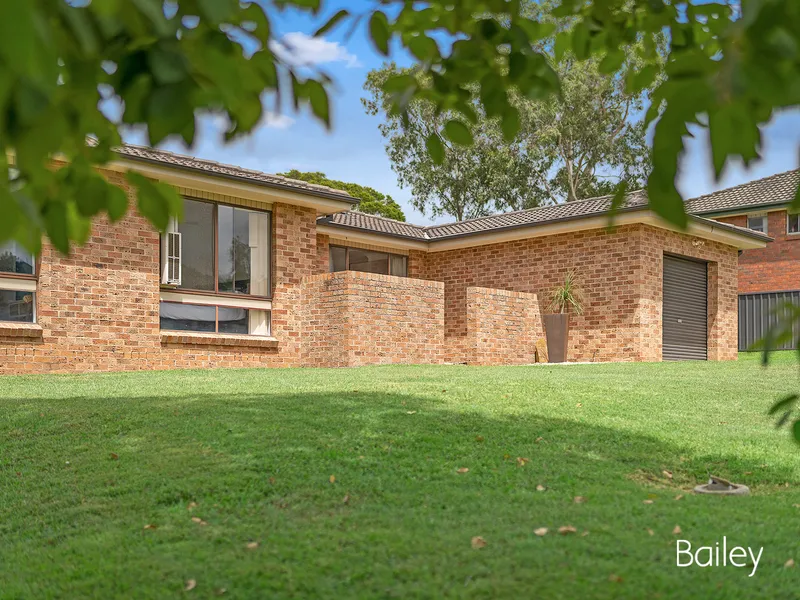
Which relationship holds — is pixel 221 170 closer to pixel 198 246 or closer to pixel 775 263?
pixel 198 246

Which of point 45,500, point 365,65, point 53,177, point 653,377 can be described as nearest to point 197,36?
point 53,177

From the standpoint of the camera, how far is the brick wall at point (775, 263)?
2592 cm

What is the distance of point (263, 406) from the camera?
7496mm

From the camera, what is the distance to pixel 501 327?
56.0 feet

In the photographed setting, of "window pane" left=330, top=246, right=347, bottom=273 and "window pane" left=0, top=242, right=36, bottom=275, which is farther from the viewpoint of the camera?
"window pane" left=330, top=246, right=347, bottom=273

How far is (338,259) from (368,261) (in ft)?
3.57

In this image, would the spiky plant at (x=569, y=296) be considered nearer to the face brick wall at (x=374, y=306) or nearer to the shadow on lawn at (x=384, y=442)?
the face brick wall at (x=374, y=306)

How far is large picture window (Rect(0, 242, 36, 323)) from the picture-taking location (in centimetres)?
1237

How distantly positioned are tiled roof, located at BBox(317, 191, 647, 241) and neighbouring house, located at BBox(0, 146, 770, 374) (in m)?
0.09

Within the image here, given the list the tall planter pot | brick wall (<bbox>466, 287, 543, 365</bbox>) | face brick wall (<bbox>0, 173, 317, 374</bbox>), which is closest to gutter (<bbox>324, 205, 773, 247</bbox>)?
brick wall (<bbox>466, 287, 543, 365</bbox>)

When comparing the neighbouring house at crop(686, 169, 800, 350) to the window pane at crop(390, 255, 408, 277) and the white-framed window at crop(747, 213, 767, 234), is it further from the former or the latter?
the window pane at crop(390, 255, 408, 277)

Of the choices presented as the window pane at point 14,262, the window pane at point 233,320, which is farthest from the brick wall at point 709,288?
the window pane at point 14,262

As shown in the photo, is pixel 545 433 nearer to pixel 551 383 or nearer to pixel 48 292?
pixel 551 383

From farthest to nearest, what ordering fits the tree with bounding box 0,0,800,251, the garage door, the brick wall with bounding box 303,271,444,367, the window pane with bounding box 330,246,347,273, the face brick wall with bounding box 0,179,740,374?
the window pane with bounding box 330,246,347,273
the garage door
the brick wall with bounding box 303,271,444,367
the face brick wall with bounding box 0,179,740,374
the tree with bounding box 0,0,800,251
